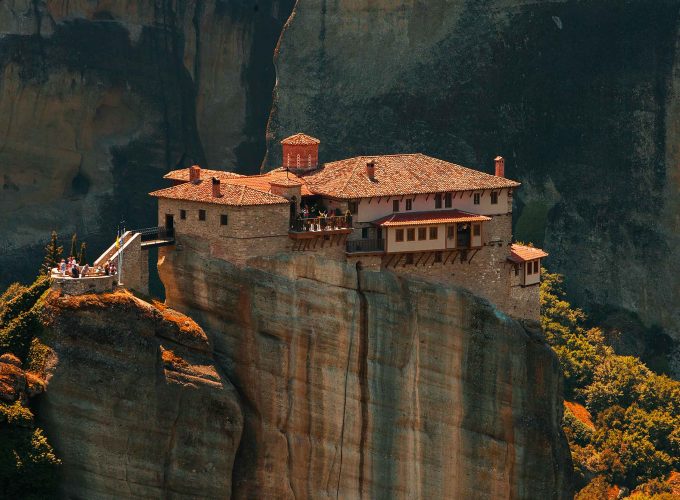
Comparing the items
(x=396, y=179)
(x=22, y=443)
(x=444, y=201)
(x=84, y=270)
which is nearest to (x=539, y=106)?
(x=444, y=201)

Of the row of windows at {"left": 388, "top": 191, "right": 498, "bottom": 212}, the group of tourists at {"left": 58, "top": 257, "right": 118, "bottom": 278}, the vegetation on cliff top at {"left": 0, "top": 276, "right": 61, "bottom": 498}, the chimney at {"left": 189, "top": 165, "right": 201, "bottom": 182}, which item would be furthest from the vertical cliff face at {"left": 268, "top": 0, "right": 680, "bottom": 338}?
the vegetation on cliff top at {"left": 0, "top": 276, "right": 61, "bottom": 498}

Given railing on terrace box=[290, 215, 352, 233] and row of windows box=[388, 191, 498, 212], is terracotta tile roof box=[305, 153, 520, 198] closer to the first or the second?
row of windows box=[388, 191, 498, 212]

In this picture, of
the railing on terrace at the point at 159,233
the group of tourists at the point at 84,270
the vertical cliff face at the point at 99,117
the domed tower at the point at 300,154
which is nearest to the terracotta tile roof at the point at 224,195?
the railing on terrace at the point at 159,233

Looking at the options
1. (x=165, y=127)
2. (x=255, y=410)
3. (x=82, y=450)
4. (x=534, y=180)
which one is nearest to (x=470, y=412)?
(x=255, y=410)

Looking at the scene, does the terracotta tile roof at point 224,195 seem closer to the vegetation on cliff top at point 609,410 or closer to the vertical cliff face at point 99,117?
the vegetation on cliff top at point 609,410

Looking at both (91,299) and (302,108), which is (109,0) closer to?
(302,108)
